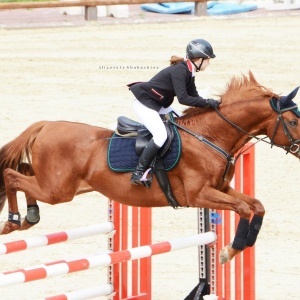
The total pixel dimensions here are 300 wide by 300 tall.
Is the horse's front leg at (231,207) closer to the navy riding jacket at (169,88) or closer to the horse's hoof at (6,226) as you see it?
the navy riding jacket at (169,88)

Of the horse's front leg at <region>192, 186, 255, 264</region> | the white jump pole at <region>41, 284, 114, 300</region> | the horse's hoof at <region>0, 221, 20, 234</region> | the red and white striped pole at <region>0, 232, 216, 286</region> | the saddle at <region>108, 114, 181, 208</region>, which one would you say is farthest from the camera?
the horse's hoof at <region>0, 221, 20, 234</region>

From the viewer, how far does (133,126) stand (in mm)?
8336

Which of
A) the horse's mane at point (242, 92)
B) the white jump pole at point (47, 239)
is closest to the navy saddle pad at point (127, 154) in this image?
the horse's mane at point (242, 92)

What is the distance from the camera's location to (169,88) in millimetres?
8102

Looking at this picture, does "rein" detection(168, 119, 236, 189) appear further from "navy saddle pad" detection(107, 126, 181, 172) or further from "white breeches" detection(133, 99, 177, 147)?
"white breeches" detection(133, 99, 177, 147)

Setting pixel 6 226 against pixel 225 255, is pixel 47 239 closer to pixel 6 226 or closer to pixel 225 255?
pixel 6 226

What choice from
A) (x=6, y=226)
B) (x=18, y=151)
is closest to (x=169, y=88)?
(x=18, y=151)

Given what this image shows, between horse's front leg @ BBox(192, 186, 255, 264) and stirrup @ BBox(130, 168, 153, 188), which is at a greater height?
stirrup @ BBox(130, 168, 153, 188)

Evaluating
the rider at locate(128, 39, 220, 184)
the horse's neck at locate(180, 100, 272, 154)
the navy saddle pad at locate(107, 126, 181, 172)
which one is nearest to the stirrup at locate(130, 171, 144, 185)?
the rider at locate(128, 39, 220, 184)

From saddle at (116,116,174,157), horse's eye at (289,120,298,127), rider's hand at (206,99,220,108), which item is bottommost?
saddle at (116,116,174,157)

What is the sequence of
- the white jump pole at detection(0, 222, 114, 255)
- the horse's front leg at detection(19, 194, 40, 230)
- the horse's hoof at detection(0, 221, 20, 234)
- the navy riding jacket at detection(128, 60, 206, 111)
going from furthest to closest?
the horse's front leg at detection(19, 194, 40, 230)
the horse's hoof at detection(0, 221, 20, 234)
the navy riding jacket at detection(128, 60, 206, 111)
the white jump pole at detection(0, 222, 114, 255)

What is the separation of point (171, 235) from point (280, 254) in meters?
1.13

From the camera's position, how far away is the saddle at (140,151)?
808 centimetres

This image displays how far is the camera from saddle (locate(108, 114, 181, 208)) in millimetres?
8078
